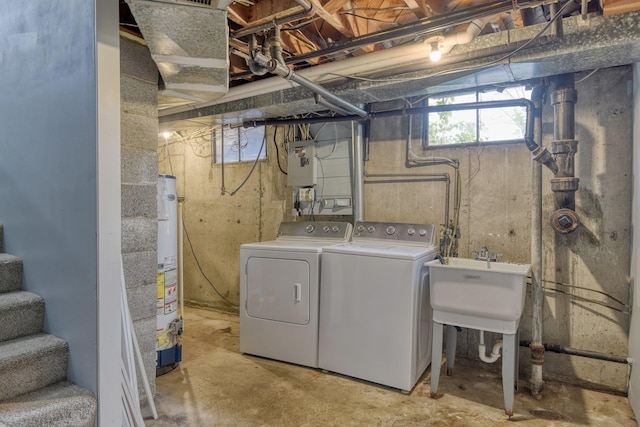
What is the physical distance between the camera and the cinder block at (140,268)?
92.3 inches

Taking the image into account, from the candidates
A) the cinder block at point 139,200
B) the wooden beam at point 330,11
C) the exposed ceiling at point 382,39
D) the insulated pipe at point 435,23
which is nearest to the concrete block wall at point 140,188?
the cinder block at point 139,200

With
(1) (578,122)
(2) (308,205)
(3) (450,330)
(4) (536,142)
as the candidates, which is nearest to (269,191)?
A: (2) (308,205)

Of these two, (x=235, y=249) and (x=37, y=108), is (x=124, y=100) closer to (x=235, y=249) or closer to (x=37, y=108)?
(x=37, y=108)

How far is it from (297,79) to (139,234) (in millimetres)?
1402

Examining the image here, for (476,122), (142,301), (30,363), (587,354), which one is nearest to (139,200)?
(142,301)

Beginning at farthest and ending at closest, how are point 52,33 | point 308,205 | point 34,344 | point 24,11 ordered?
1. point 308,205
2. point 24,11
3. point 52,33
4. point 34,344

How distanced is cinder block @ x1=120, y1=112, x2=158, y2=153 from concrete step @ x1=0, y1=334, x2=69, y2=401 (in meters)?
1.18

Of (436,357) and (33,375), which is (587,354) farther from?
(33,375)

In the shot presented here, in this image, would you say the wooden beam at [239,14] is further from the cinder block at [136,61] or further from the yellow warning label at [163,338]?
the yellow warning label at [163,338]

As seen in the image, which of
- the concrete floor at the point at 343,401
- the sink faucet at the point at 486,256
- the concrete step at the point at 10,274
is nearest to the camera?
the concrete step at the point at 10,274

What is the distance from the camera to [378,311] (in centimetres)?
262

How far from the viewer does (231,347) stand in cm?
336

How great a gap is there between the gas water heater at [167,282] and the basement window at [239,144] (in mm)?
1429

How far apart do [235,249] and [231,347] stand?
4.24 ft
